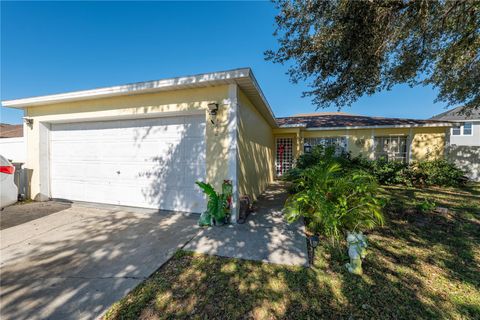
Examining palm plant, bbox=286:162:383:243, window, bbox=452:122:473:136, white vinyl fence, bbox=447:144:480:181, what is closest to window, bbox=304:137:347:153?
white vinyl fence, bbox=447:144:480:181

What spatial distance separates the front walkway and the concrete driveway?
410 mm

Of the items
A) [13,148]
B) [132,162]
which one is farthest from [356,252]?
[13,148]

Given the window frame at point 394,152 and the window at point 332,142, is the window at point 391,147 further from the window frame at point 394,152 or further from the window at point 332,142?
the window at point 332,142

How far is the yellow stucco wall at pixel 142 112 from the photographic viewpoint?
4.04 m

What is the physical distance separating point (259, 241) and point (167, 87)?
3.75 metres

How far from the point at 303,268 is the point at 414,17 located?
5.54m

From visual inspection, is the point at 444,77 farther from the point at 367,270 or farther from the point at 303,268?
the point at 303,268

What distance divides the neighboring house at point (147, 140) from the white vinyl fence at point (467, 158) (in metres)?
10.7

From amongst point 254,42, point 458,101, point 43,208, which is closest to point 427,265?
point 254,42

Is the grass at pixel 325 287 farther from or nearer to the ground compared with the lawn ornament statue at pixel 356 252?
nearer to the ground

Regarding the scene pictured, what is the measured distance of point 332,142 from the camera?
Result: 34.0ft

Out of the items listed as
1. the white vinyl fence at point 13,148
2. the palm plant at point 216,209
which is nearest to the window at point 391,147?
the palm plant at point 216,209

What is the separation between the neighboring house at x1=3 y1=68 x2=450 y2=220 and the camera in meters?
4.02

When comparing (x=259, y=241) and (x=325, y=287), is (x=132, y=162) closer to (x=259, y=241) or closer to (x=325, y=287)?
(x=259, y=241)
